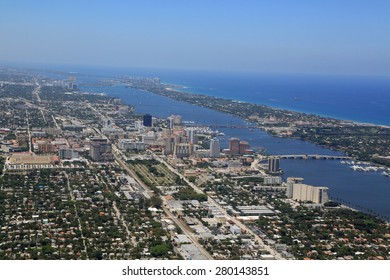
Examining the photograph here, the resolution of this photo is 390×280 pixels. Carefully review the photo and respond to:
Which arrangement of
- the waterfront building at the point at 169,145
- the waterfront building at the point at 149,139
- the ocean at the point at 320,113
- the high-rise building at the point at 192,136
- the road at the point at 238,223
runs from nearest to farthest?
1. the road at the point at 238,223
2. the ocean at the point at 320,113
3. the waterfront building at the point at 169,145
4. the waterfront building at the point at 149,139
5. the high-rise building at the point at 192,136

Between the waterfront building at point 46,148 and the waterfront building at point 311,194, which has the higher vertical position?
the waterfront building at point 311,194

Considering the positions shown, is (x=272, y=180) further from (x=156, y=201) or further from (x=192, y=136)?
(x=192, y=136)

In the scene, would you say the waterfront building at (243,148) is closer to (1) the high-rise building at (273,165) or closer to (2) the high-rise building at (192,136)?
(2) the high-rise building at (192,136)

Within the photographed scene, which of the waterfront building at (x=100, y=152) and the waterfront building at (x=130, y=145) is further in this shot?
the waterfront building at (x=130, y=145)

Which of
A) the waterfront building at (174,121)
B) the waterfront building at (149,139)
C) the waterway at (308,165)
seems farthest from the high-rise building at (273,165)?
the waterfront building at (174,121)

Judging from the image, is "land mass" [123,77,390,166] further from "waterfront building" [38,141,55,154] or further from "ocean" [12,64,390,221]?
"waterfront building" [38,141,55,154]

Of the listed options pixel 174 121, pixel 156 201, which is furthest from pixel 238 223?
pixel 174 121

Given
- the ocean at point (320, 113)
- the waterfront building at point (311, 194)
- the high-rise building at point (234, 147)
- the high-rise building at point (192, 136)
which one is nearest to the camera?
the waterfront building at point (311, 194)

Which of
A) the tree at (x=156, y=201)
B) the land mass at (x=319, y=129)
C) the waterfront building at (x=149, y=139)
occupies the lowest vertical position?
the land mass at (x=319, y=129)

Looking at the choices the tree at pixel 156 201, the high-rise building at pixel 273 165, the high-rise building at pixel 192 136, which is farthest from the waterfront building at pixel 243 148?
the tree at pixel 156 201
